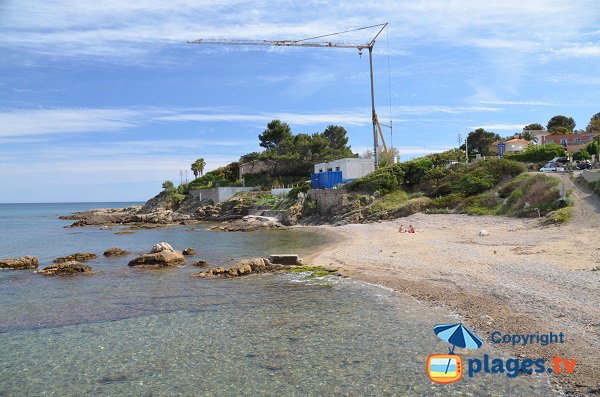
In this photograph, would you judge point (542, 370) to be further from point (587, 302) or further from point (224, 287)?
point (224, 287)

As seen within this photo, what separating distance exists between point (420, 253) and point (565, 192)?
566 inches

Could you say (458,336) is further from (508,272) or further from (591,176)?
(591,176)

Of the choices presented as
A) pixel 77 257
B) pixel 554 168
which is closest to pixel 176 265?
pixel 77 257

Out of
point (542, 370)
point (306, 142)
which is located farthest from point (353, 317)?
point (306, 142)

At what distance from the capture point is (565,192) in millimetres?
28719

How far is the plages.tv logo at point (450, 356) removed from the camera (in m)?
8.25

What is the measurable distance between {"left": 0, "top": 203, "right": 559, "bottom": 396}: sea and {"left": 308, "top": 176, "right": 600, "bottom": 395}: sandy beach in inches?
37.3

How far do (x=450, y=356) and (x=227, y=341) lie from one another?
534 centimetres

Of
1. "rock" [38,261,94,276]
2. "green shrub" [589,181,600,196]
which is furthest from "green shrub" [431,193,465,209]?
"rock" [38,261,94,276]

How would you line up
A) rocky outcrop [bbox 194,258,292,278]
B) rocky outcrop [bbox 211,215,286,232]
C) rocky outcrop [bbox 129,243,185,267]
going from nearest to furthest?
rocky outcrop [bbox 194,258,292,278], rocky outcrop [bbox 129,243,185,267], rocky outcrop [bbox 211,215,286,232]

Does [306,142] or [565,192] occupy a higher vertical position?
[306,142]

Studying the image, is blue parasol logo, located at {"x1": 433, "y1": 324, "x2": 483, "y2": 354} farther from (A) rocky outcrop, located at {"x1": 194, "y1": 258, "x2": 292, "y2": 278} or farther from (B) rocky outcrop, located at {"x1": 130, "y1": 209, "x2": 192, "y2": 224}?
(B) rocky outcrop, located at {"x1": 130, "y1": 209, "x2": 192, "y2": 224}

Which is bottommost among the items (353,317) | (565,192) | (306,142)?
(353,317)

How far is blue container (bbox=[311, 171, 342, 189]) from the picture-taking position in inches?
2178
